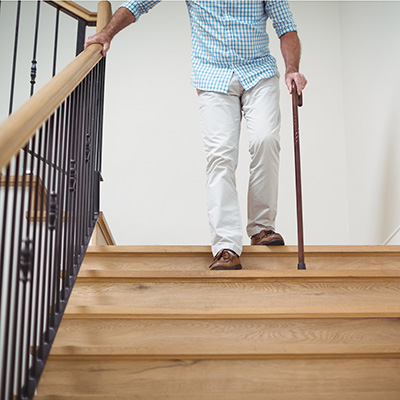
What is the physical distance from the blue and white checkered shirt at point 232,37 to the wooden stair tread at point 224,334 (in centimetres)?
117

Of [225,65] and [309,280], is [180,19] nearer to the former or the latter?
[225,65]

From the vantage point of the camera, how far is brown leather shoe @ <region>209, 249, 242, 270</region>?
7.08ft

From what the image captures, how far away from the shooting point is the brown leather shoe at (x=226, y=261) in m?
2.16

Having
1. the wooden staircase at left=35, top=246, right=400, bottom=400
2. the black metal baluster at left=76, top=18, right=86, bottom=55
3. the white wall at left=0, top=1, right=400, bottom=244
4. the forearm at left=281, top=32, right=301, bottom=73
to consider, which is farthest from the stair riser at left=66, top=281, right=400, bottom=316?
the white wall at left=0, top=1, right=400, bottom=244

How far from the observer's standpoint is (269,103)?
249cm

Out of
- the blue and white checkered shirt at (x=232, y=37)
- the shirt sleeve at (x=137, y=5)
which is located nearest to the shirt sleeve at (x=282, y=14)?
the blue and white checkered shirt at (x=232, y=37)

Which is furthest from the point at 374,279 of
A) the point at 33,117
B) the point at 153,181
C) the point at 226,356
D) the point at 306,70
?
the point at 306,70

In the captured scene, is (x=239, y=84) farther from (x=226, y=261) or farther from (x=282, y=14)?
(x=226, y=261)

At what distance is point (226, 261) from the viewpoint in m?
2.17

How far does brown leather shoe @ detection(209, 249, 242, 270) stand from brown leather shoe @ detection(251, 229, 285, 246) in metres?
0.26

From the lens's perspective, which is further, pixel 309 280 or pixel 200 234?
pixel 200 234

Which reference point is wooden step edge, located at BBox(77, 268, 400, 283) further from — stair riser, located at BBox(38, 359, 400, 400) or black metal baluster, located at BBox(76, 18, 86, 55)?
black metal baluster, located at BBox(76, 18, 86, 55)

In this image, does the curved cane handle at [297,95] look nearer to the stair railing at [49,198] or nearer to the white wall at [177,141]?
the stair railing at [49,198]

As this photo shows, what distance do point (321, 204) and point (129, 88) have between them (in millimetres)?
1709
